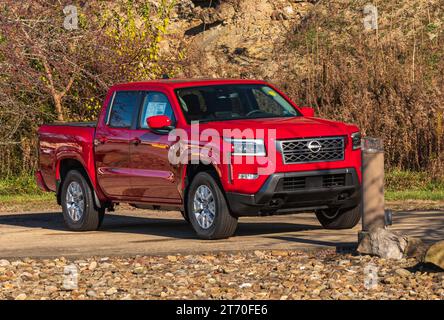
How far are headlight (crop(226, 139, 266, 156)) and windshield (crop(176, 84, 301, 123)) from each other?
3.39ft

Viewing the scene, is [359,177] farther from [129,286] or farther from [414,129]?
[414,129]

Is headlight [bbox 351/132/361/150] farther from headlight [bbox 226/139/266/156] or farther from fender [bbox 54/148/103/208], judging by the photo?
fender [bbox 54/148/103/208]

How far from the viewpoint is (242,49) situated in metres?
33.7

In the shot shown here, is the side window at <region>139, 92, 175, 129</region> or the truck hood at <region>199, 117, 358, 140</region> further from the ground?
the side window at <region>139, 92, 175, 129</region>

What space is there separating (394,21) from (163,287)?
20931 millimetres

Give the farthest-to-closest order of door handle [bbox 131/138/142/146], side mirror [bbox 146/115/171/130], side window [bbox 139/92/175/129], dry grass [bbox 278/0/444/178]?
1. dry grass [bbox 278/0/444/178]
2. door handle [bbox 131/138/142/146]
3. side window [bbox 139/92/175/129]
4. side mirror [bbox 146/115/171/130]

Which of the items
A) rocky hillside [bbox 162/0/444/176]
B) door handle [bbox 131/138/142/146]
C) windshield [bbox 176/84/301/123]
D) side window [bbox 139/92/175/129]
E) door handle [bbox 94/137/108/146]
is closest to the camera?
windshield [bbox 176/84/301/123]

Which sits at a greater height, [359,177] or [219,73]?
[219,73]

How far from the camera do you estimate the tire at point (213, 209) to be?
1457cm

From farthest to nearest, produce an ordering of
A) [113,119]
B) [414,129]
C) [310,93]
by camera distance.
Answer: [310,93], [414,129], [113,119]

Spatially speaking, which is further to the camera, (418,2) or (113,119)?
(418,2)

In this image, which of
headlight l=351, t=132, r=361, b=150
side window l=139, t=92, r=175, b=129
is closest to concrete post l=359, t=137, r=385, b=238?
headlight l=351, t=132, r=361, b=150

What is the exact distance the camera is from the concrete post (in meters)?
13.1

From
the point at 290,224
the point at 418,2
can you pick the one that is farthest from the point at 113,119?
the point at 418,2
